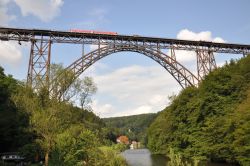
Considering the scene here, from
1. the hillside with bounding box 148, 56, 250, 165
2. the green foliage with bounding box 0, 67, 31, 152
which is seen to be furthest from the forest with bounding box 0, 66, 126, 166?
the hillside with bounding box 148, 56, 250, 165

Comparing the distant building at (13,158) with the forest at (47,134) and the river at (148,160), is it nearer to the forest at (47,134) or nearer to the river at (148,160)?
the forest at (47,134)

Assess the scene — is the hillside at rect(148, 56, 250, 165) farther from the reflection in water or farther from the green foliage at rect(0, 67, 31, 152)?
the green foliage at rect(0, 67, 31, 152)

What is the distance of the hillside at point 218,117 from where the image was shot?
31.1 meters

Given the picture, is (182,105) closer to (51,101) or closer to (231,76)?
(231,76)

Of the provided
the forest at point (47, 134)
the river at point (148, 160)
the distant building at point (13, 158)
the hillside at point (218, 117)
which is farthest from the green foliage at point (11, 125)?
the hillside at point (218, 117)

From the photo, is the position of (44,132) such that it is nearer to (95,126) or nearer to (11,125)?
(11,125)

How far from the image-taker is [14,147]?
Answer: 33.0 m

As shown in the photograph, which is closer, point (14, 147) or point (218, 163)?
point (14, 147)

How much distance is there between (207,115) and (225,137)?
6.79 metres

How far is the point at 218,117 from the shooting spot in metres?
38.6

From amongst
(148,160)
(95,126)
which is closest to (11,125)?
(95,126)

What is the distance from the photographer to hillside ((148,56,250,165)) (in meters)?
31.1

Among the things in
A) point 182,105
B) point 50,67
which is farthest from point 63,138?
point 182,105

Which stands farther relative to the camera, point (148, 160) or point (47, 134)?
point (148, 160)
